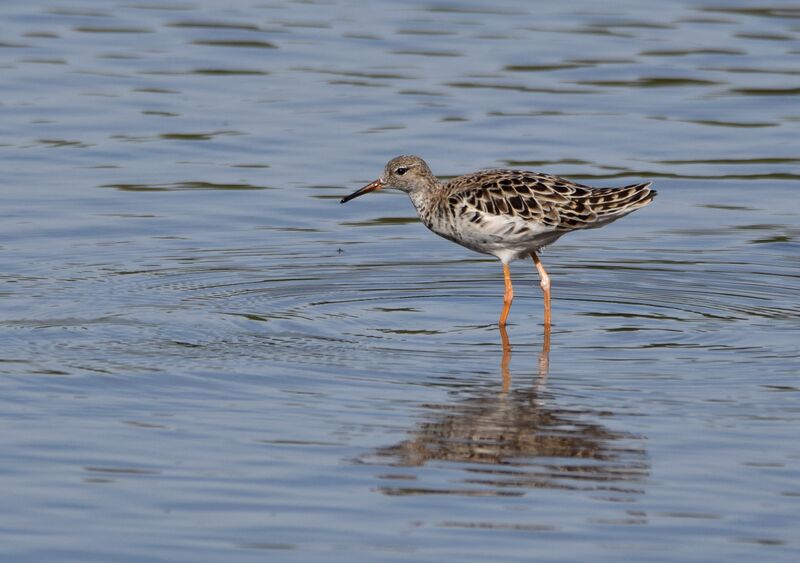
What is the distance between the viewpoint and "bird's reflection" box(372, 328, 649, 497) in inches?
386

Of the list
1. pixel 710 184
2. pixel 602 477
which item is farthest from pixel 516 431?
pixel 710 184

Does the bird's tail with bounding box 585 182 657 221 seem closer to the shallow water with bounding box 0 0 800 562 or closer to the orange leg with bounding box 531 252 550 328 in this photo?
the orange leg with bounding box 531 252 550 328

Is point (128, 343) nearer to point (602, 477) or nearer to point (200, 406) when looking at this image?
point (200, 406)

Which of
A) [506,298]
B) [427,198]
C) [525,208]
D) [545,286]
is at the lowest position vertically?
[506,298]

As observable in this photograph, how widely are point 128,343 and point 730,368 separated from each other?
4654mm

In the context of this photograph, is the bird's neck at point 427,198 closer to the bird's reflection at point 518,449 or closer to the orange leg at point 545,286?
the orange leg at point 545,286

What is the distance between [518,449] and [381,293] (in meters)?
4.92

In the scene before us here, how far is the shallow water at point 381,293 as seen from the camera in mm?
9414

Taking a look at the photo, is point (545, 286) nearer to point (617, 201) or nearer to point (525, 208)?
point (525, 208)

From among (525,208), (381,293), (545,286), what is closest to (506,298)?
(545,286)

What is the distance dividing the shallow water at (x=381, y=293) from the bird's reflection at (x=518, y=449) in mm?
34

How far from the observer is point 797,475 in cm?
993

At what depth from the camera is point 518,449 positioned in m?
10.5

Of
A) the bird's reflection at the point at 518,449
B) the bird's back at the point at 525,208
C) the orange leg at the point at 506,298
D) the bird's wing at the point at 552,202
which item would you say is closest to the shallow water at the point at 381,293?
the bird's reflection at the point at 518,449
